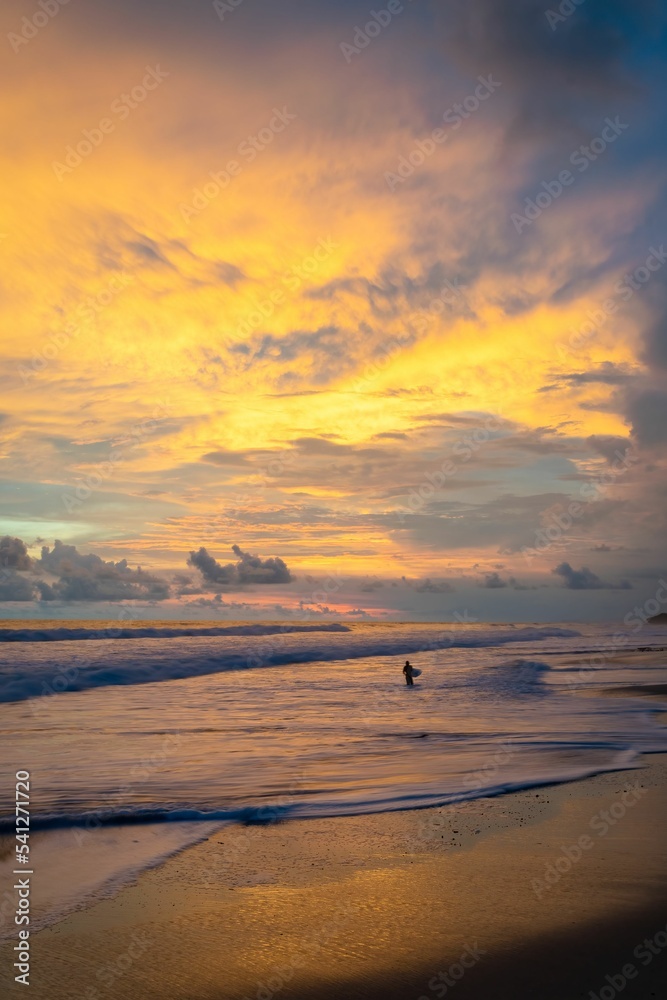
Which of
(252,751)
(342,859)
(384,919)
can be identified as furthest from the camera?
(252,751)

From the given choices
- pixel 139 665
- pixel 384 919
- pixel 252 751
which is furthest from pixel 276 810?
pixel 139 665

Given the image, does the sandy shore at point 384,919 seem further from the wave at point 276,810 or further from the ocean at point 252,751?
the wave at point 276,810

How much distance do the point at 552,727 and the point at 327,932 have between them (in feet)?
40.3

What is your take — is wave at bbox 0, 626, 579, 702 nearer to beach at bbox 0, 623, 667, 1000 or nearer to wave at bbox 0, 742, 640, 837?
beach at bbox 0, 623, 667, 1000

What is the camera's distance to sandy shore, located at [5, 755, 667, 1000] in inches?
191

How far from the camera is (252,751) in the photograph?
1403 cm

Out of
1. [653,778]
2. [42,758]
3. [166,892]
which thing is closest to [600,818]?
[653,778]

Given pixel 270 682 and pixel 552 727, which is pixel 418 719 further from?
pixel 270 682

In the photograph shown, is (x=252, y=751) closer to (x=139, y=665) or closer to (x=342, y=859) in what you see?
(x=342, y=859)

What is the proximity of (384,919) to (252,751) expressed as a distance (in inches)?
339

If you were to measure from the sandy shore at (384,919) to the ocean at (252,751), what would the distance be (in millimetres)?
679

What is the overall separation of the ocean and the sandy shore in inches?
26.7

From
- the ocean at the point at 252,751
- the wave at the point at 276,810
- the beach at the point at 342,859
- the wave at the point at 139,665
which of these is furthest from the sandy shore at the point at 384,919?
the wave at the point at 139,665

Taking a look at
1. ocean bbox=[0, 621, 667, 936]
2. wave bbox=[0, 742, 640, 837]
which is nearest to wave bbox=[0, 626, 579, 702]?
ocean bbox=[0, 621, 667, 936]
